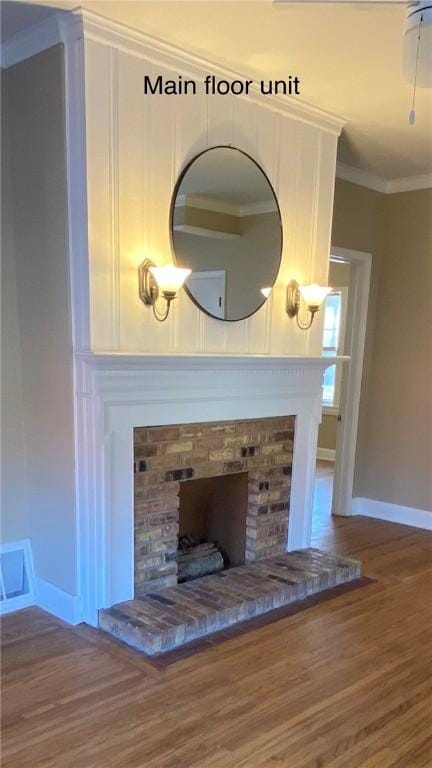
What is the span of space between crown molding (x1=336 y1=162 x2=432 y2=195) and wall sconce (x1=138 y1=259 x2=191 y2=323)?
83.8 inches

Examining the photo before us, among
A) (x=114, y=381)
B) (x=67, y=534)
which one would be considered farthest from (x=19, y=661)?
(x=114, y=381)

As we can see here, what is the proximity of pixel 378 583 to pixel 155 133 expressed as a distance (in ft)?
9.04

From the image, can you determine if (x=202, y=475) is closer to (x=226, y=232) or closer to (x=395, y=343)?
(x=226, y=232)

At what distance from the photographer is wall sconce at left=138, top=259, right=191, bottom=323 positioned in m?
2.70

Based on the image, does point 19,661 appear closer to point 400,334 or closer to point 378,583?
point 378,583

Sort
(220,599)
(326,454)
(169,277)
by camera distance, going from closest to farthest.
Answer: (169,277)
(220,599)
(326,454)

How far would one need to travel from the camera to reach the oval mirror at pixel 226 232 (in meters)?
2.90

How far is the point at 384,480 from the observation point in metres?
4.79

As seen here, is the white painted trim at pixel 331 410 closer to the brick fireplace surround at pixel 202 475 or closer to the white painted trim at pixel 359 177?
the white painted trim at pixel 359 177

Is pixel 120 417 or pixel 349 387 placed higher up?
pixel 120 417

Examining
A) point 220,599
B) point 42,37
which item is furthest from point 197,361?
point 42,37

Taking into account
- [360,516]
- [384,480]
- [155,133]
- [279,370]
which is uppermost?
[155,133]

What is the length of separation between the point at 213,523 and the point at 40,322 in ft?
5.60

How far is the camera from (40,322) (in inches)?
112
